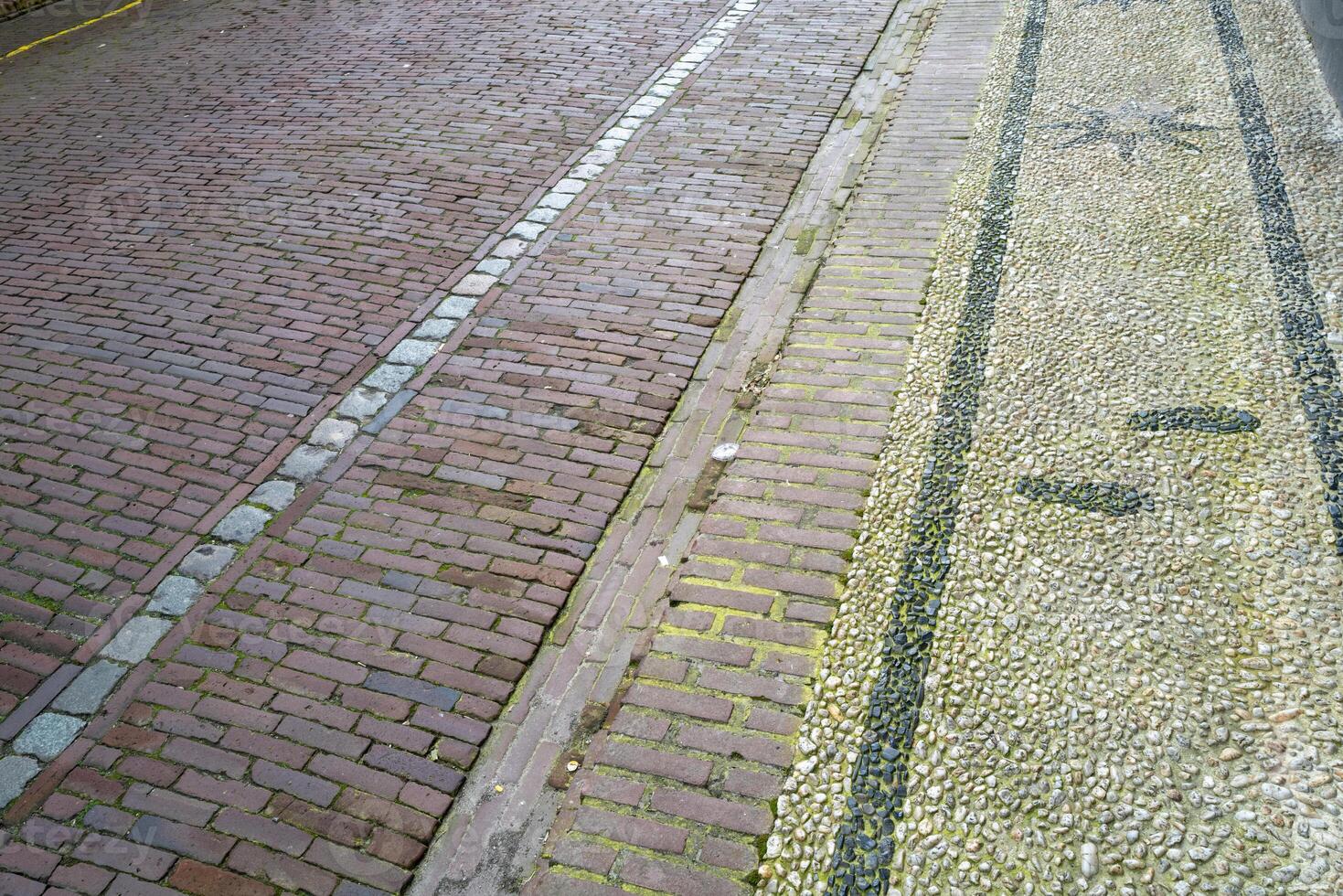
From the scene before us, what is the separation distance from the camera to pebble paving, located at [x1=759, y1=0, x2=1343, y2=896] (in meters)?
2.96

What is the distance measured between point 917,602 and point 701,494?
1071 mm

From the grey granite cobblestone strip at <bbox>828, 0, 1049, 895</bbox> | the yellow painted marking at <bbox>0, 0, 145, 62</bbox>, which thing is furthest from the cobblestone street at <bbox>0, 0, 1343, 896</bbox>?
the yellow painted marking at <bbox>0, 0, 145, 62</bbox>

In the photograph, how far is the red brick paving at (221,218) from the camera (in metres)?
4.61

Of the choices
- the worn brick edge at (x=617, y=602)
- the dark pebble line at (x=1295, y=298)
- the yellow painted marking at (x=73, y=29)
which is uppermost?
the yellow painted marking at (x=73, y=29)

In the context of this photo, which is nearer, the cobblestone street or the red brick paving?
the cobblestone street

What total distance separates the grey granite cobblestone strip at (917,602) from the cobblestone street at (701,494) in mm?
16

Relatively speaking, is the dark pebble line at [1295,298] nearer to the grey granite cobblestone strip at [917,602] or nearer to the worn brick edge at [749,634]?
the grey granite cobblestone strip at [917,602]

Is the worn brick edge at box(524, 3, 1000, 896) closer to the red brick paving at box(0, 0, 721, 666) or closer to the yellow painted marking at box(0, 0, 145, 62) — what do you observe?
the red brick paving at box(0, 0, 721, 666)

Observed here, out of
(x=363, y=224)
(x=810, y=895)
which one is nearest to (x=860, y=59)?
(x=363, y=224)

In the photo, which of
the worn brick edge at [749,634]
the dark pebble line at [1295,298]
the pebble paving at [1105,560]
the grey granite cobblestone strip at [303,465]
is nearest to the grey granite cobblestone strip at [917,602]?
the pebble paving at [1105,560]

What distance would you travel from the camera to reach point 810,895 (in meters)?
2.90

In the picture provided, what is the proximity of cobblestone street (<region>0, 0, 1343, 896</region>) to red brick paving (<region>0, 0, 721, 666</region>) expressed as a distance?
0.13ft

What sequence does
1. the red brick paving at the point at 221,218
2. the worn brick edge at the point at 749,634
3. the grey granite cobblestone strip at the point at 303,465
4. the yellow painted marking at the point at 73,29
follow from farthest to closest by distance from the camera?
1. the yellow painted marking at the point at 73,29
2. the red brick paving at the point at 221,218
3. the grey granite cobblestone strip at the point at 303,465
4. the worn brick edge at the point at 749,634

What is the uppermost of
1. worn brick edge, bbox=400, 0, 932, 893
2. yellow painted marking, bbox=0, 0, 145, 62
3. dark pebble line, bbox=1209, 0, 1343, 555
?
yellow painted marking, bbox=0, 0, 145, 62
